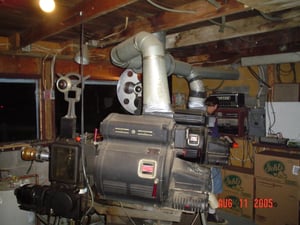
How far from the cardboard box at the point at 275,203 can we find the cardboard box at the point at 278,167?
0.21 feet

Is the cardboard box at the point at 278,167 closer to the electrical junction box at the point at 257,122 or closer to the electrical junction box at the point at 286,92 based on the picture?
the electrical junction box at the point at 257,122

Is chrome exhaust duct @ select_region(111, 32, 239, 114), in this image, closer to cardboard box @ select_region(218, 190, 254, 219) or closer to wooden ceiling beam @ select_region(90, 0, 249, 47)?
wooden ceiling beam @ select_region(90, 0, 249, 47)

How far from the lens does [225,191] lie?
3844 mm

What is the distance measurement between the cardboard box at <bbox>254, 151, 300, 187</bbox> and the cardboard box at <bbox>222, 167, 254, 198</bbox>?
0.14 metres

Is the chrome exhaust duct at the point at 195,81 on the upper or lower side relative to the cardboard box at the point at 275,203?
upper

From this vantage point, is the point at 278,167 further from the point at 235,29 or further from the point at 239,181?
the point at 235,29

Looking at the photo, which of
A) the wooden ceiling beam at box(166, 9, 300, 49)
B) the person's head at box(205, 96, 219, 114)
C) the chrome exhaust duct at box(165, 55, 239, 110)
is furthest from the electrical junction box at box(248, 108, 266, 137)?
the wooden ceiling beam at box(166, 9, 300, 49)

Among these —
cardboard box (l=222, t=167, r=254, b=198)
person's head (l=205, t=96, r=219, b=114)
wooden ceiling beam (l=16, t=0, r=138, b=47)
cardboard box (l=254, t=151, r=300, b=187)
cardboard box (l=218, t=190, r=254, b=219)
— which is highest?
wooden ceiling beam (l=16, t=0, r=138, b=47)

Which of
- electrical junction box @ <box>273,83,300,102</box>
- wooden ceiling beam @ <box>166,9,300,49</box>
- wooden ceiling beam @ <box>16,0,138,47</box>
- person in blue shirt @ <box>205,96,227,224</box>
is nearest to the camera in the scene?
wooden ceiling beam @ <box>16,0,138,47</box>

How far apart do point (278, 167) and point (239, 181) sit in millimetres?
585

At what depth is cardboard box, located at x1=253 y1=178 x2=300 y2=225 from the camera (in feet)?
10.3

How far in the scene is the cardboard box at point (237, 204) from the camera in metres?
3.53

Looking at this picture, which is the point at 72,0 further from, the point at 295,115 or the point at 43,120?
the point at 295,115

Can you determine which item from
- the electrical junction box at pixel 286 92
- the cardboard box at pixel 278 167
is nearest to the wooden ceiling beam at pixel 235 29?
the electrical junction box at pixel 286 92
